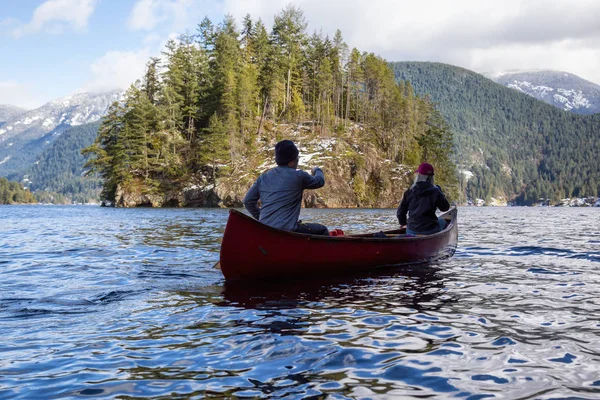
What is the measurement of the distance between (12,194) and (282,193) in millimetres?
168331

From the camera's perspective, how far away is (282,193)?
30.8 ft

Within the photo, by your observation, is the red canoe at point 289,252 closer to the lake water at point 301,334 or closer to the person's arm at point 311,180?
the lake water at point 301,334

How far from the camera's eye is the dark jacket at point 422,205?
39.4 feet

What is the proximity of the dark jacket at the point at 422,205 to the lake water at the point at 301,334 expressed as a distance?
1.79 m

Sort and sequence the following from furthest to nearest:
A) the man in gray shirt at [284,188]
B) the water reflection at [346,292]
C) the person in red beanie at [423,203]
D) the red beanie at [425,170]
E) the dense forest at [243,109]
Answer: the dense forest at [243,109] < the person in red beanie at [423,203] < the red beanie at [425,170] < the man in gray shirt at [284,188] < the water reflection at [346,292]

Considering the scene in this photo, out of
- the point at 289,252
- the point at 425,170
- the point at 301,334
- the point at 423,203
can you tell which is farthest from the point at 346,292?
the point at 423,203

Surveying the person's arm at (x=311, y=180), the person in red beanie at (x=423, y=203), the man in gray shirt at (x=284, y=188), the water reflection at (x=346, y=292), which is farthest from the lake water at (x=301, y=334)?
the person's arm at (x=311, y=180)

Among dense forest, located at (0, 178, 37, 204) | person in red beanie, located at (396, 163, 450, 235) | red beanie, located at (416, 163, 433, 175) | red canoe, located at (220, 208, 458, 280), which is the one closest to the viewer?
red canoe, located at (220, 208, 458, 280)

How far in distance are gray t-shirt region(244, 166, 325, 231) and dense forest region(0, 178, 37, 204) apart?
545 feet

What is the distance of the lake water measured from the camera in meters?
4.25

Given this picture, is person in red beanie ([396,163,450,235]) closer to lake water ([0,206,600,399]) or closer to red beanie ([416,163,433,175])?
red beanie ([416,163,433,175])

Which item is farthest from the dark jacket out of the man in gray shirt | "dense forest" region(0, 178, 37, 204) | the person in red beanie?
"dense forest" region(0, 178, 37, 204)

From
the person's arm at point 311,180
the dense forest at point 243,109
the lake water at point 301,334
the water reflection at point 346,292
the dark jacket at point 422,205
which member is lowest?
the water reflection at point 346,292

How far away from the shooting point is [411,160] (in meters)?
93.1
